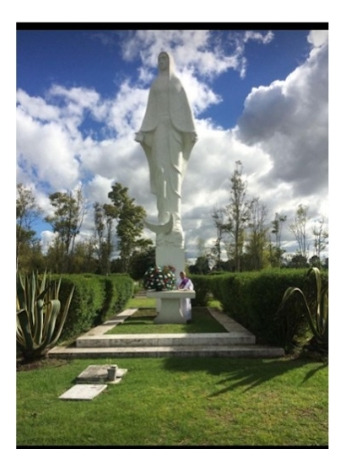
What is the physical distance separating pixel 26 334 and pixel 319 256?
4.34 metres

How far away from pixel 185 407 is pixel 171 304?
5014 mm

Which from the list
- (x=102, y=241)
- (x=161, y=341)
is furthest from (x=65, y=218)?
(x=161, y=341)

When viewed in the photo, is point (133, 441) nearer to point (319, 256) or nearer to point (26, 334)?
point (26, 334)

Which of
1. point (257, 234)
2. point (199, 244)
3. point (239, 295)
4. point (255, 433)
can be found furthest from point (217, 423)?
point (199, 244)

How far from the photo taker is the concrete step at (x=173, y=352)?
5383 millimetres

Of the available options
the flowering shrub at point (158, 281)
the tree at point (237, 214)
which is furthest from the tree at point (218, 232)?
the flowering shrub at point (158, 281)

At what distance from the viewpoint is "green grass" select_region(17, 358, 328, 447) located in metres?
2.85

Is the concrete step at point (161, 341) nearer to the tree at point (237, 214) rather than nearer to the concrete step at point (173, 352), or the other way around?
the concrete step at point (173, 352)

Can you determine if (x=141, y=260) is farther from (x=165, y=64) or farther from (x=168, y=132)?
(x=165, y=64)

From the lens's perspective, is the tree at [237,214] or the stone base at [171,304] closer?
the stone base at [171,304]

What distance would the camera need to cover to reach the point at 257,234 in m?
21.0

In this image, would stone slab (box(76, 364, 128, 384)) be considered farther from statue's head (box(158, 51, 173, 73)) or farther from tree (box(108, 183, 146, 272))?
tree (box(108, 183, 146, 272))

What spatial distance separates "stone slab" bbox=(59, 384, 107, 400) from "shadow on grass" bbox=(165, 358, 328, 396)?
1.07 metres

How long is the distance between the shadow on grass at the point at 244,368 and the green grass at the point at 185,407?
12 millimetres
